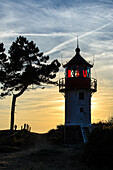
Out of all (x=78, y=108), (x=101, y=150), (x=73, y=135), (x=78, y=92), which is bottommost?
(x=101, y=150)

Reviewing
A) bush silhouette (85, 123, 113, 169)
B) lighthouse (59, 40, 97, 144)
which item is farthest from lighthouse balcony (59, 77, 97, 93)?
bush silhouette (85, 123, 113, 169)

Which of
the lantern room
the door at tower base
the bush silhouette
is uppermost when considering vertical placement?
the lantern room

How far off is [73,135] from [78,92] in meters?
5.65

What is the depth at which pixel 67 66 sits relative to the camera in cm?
3209

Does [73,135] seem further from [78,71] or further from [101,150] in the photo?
[101,150]

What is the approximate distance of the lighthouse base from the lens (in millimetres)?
27922

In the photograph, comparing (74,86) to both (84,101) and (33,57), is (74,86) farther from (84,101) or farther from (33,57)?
(33,57)

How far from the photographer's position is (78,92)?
31344 mm

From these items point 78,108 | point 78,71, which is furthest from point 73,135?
point 78,71

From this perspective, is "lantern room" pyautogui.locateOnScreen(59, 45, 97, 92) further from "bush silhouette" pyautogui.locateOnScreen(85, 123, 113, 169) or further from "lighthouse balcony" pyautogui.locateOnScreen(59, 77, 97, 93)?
"bush silhouette" pyautogui.locateOnScreen(85, 123, 113, 169)

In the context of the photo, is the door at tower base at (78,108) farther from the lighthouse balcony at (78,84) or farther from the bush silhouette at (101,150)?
the bush silhouette at (101,150)

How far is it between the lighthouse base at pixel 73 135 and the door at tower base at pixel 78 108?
1074 mm

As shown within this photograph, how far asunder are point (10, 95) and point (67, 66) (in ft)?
27.7

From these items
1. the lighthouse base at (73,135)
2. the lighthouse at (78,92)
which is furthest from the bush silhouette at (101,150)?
the lighthouse at (78,92)
